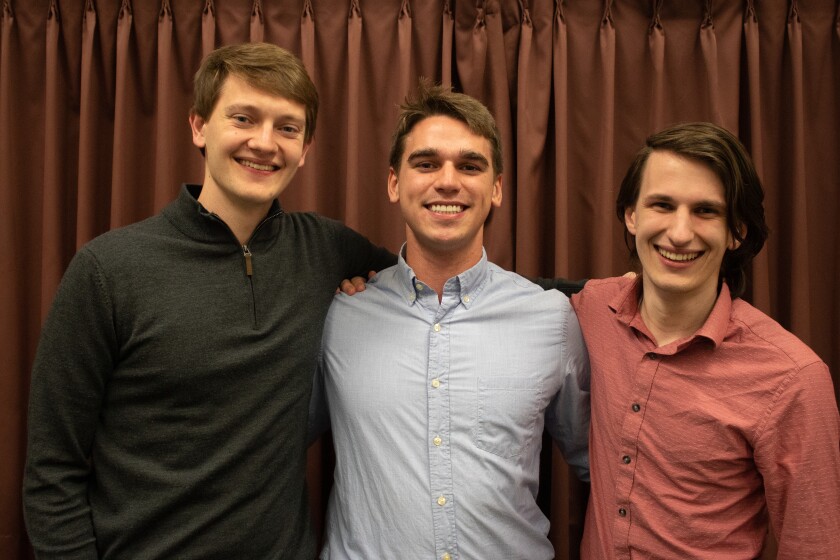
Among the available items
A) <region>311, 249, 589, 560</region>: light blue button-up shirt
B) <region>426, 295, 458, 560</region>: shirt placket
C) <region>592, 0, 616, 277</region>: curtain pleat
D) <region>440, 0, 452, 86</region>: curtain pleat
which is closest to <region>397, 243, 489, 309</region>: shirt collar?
<region>311, 249, 589, 560</region>: light blue button-up shirt

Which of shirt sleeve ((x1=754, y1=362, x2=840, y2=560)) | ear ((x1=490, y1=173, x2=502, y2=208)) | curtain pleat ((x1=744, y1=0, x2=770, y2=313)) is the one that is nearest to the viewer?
shirt sleeve ((x1=754, y1=362, x2=840, y2=560))

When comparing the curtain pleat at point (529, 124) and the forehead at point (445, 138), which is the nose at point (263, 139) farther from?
the curtain pleat at point (529, 124)

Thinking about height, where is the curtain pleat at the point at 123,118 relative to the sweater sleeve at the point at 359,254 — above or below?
above

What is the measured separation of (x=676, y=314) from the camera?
1187 millimetres

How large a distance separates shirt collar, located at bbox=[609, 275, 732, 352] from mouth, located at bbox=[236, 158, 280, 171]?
0.82 meters

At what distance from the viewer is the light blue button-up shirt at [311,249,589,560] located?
3.84ft

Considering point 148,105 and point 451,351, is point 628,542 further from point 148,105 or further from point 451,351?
point 148,105

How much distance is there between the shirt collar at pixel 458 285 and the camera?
1.29 meters

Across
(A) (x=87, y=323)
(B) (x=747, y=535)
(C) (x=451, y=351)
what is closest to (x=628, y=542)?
(B) (x=747, y=535)

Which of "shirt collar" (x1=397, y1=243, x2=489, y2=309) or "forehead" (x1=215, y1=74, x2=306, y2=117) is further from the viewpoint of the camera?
"shirt collar" (x1=397, y1=243, x2=489, y2=309)

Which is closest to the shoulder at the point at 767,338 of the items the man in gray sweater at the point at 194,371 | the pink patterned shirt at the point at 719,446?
the pink patterned shirt at the point at 719,446

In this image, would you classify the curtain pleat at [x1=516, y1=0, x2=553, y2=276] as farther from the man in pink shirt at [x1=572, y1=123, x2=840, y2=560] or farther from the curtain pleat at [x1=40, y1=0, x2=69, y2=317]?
the curtain pleat at [x1=40, y1=0, x2=69, y2=317]

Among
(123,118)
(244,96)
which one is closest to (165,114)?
(123,118)

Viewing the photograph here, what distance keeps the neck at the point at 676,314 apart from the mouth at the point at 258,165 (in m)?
0.87
